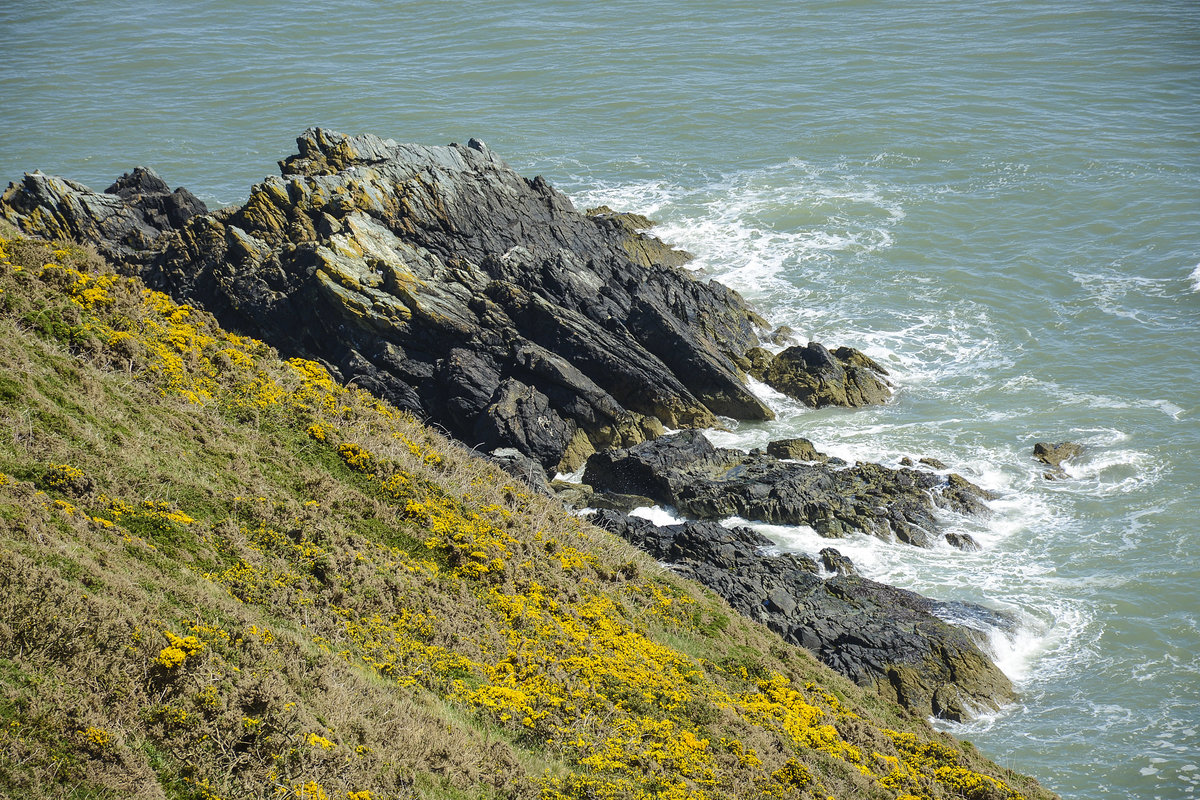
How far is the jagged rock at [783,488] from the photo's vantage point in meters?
26.8

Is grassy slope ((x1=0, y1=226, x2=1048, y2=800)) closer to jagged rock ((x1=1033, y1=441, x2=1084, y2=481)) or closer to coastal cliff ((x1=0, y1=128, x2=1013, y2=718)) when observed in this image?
coastal cliff ((x1=0, y1=128, x2=1013, y2=718))

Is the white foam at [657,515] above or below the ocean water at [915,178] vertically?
below

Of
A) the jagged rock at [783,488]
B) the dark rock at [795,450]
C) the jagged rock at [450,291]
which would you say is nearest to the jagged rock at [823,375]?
the jagged rock at [450,291]

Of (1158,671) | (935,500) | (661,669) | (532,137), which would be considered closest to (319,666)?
(661,669)

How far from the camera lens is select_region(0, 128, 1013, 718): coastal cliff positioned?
27594 mm

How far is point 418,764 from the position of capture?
10.3 m

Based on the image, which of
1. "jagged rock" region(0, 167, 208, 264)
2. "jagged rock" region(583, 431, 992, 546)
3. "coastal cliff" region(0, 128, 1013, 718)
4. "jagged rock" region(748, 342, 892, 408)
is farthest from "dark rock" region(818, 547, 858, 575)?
A: "jagged rock" region(0, 167, 208, 264)

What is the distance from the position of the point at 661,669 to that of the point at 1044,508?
1835 cm

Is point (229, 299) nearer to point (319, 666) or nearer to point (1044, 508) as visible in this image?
point (319, 666)

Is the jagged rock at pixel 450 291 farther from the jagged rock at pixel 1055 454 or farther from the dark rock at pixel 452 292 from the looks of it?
the jagged rock at pixel 1055 454

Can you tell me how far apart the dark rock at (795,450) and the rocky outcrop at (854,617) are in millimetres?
6414

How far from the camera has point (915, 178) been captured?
52.3 m

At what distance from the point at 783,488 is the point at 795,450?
9.71 ft

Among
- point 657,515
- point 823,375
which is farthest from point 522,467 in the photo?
point 823,375
